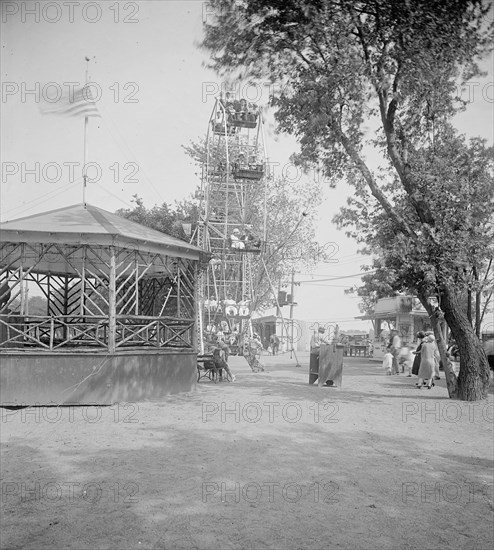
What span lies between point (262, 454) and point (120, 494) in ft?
7.84

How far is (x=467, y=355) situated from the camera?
12992 millimetres

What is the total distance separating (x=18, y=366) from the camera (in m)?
12.0

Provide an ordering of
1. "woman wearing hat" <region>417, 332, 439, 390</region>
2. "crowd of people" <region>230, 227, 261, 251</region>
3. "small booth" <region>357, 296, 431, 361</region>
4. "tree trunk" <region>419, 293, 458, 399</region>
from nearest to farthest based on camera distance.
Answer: "tree trunk" <region>419, 293, 458, 399</region> → "woman wearing hat" <region>417, 332, 439, 390</region> → "crowd of people" <region>230, 227, 261, 251</region> → "small booth" <region>357, 296, 431, 361</region>

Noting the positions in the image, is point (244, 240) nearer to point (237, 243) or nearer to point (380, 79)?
point (237, 243)

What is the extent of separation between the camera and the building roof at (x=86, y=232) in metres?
12.0

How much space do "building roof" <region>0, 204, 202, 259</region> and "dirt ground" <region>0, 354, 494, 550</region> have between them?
3.66 m

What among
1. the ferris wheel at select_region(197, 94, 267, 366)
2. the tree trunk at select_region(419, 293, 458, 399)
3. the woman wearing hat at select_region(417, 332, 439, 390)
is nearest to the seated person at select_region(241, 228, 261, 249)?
the ferris wheel at select_region(197, 94, 267, 366)

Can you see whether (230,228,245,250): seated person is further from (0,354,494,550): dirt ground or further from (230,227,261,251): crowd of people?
(0,354,494,550): dirt ground

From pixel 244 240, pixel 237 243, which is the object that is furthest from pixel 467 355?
pixel 237 243

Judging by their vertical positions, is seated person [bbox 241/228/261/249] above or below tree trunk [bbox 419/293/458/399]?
above

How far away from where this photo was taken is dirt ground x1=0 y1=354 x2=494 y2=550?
4820 mm

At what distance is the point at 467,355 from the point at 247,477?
829cm

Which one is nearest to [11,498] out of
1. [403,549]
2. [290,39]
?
[403,549]

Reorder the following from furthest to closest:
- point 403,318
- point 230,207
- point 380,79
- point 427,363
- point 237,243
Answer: point 230,207, point 403,318, point 237,243, point 427,363, point 380,79
